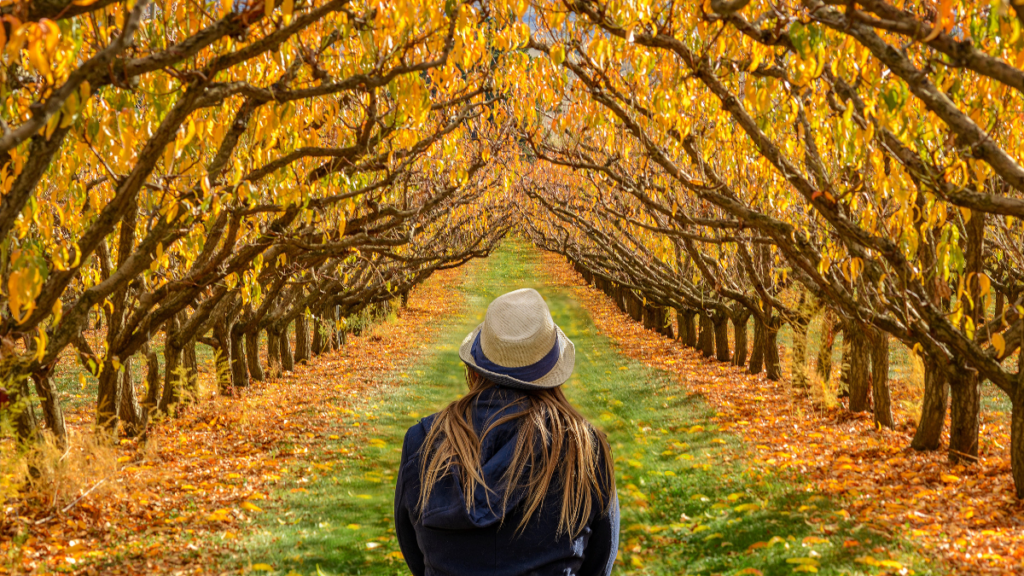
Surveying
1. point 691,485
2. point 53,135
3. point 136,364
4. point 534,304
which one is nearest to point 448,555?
point 534,304

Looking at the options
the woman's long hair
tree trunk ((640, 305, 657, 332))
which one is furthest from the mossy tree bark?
the woman's long hair

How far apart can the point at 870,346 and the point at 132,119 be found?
10.2 meters

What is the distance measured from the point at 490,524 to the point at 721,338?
16514 mm

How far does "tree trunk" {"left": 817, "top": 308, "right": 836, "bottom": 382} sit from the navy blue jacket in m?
11.3

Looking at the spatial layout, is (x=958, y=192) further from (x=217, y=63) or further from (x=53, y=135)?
(x=53, y=135)

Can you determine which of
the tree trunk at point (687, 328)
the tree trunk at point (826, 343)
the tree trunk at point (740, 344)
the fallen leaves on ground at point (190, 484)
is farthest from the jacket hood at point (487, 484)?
the tree trunk at point (687, 328)

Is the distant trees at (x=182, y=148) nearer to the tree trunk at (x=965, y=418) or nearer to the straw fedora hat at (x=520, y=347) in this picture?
the straw fedora hat at (x=520, y=347)

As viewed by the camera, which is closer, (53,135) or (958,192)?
(53,135)

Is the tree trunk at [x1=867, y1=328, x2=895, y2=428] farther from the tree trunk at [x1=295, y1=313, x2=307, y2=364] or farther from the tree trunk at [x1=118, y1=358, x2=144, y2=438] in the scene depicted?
the tree trunk at [x1=295, y1=313, x2=307, y2=364]

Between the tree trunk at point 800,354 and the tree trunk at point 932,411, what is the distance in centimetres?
354

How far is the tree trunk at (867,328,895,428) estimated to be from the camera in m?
10.7

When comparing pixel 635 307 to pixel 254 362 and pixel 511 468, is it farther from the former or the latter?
pixel 511 468

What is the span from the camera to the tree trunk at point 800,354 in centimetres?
1311

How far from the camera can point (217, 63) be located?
3.90 meters
